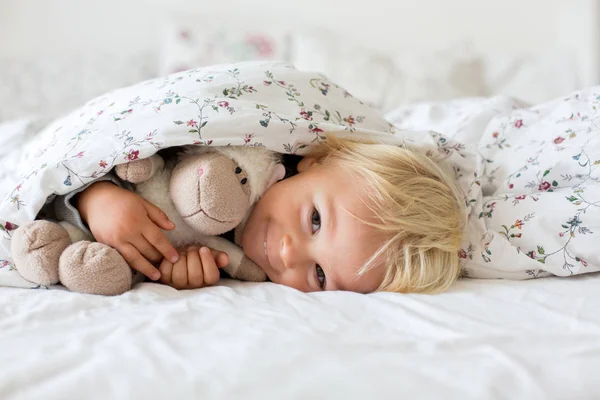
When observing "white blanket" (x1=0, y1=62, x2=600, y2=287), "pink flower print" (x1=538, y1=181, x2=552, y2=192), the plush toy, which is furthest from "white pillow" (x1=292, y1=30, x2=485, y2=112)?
the plush toy

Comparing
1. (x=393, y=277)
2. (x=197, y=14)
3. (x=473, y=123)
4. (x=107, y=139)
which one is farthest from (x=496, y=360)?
(x=197, y=14)

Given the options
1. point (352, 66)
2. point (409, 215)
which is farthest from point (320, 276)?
point (352, 66)

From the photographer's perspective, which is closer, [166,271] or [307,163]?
[166,271]

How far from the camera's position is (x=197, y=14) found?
2.47 m

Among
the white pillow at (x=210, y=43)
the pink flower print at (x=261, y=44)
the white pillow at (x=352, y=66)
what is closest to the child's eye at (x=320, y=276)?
the white pillow at (x=352, y=66)

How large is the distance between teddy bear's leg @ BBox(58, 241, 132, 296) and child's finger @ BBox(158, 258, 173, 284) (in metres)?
0.08

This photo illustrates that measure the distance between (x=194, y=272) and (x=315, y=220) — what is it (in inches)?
8.4

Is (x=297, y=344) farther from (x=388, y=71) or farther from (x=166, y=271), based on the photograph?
(x=388, y=71)

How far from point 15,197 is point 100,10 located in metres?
1.76

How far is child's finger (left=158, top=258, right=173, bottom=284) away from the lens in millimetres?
937

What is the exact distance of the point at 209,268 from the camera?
3.08ft

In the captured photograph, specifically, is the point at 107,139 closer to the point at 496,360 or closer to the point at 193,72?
the point at 193,72

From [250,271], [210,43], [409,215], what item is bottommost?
[250,271]

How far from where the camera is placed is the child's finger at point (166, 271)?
0.94 m
